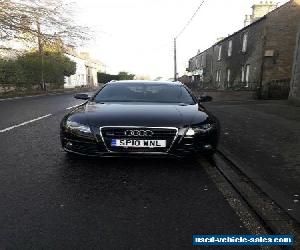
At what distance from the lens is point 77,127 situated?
4938 mm

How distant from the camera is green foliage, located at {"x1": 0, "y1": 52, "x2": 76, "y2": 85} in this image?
28.2 meters

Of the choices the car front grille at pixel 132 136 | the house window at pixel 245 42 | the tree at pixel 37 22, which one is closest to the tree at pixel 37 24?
the tree at pixel 37 22

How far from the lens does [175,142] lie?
4.84 metres

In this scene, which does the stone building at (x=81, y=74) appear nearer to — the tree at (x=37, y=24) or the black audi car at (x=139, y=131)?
the tree at (x=37, y=24)

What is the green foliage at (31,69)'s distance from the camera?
2816 cm

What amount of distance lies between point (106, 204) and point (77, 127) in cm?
154

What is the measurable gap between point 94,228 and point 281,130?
6.89 m

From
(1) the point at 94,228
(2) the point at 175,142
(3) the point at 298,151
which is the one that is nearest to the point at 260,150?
(3) the point at 298,151

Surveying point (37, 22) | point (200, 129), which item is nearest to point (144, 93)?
point (200, 129)

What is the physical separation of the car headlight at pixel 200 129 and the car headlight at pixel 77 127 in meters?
1.36

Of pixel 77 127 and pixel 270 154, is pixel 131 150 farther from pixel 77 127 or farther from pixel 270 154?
pixel 270 154

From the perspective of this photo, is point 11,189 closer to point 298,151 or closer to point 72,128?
point 72,128

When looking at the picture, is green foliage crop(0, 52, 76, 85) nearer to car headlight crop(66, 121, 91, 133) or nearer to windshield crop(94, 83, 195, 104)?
windshield crop(94, 83, 195, 104)

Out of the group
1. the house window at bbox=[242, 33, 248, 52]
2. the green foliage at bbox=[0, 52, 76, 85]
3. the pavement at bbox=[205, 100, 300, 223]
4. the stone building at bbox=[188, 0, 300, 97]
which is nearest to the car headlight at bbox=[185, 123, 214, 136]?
the pavement at bbox=[205, 100, 300, 223]
